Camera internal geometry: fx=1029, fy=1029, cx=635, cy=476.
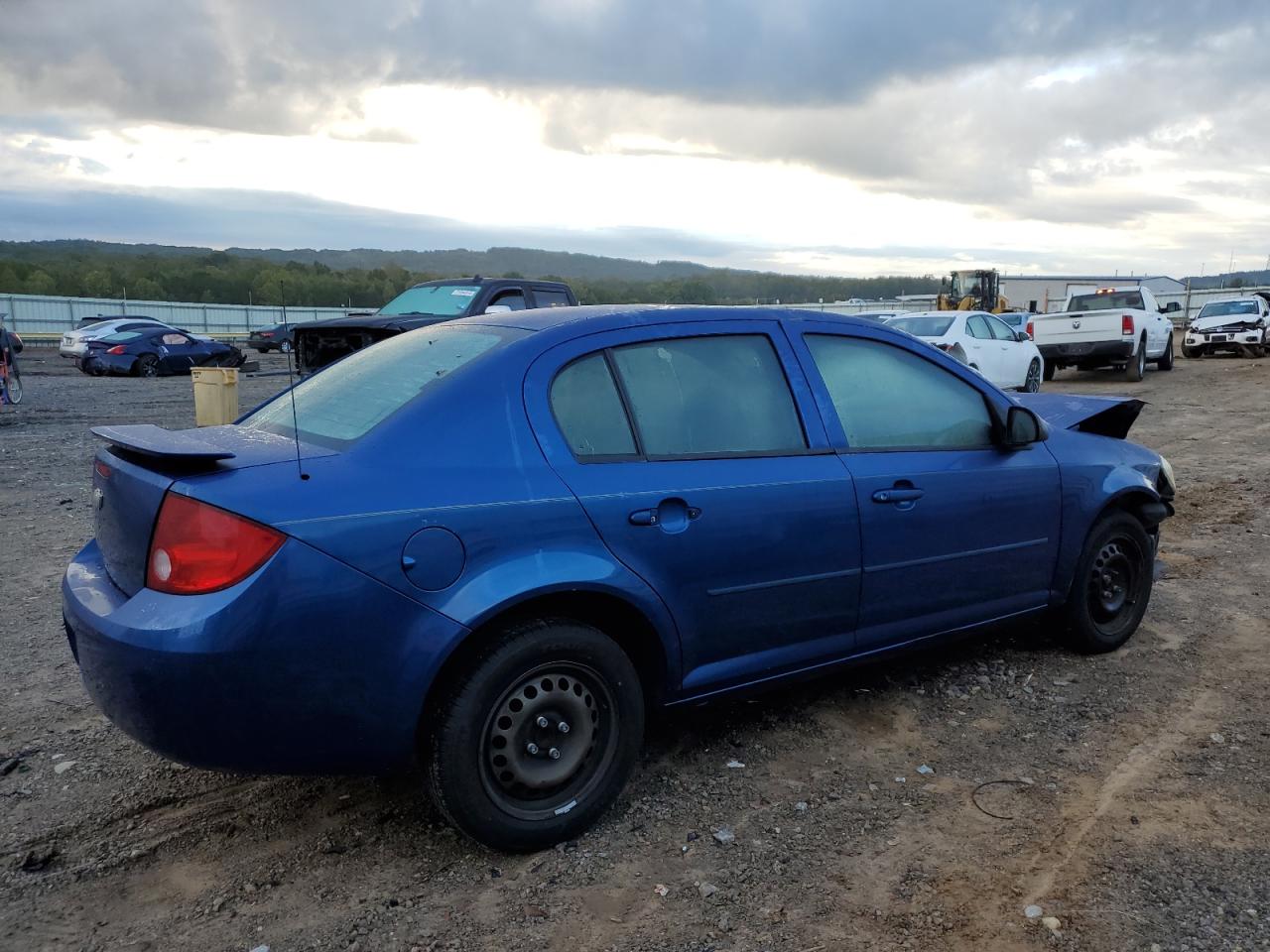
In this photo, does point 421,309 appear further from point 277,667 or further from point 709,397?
point 277,667

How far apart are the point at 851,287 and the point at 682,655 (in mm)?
69377

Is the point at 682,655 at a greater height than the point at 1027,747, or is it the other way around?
the point at 682,655

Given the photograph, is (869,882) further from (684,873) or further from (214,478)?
(214,478)

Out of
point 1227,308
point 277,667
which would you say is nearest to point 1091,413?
point 277,667

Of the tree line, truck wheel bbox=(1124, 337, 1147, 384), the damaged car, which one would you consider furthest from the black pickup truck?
the tree line

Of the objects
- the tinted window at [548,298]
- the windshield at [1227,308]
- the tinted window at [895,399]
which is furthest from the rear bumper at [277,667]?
the windshield at [1227,308]

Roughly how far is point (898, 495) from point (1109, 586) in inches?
67.3

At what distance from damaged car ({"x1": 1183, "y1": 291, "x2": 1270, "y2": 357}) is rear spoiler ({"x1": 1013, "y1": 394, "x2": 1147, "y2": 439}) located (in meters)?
24.6

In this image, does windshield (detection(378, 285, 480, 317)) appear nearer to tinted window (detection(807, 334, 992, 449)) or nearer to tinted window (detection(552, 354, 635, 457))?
tinted window (detection(807, 334, 992, 449))

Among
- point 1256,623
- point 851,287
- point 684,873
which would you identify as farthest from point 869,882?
point 851,287

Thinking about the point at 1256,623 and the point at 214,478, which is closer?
the point at 214,478

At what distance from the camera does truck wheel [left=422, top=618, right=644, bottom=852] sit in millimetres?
2926

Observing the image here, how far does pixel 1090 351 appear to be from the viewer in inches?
779

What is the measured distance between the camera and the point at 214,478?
9.25 ft
